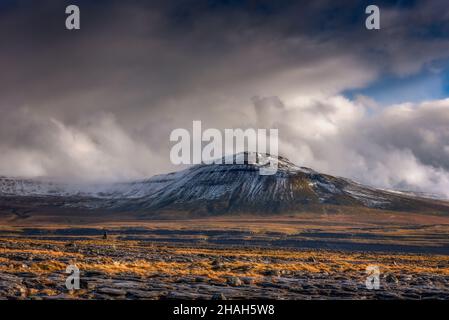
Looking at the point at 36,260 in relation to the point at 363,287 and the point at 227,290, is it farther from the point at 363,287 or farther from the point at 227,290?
the point at 363,287

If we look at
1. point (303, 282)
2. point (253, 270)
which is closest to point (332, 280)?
point (303, 282)
